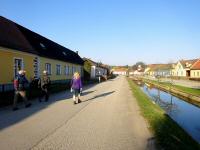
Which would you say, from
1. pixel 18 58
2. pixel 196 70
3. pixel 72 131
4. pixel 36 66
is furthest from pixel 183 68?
pixel 72 131

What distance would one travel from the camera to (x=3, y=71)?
18109 mm

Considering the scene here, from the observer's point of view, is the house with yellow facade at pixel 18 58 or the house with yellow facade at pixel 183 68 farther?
the house with yellow facade at pixel 183 68

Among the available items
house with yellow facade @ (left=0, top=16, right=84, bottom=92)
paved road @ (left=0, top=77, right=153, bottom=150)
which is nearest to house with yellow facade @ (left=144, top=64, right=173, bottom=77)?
house with yellow facade @ (left=0, top=16, right=84, bottom=92)

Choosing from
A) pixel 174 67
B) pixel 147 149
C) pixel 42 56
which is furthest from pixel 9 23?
pixel 174 67

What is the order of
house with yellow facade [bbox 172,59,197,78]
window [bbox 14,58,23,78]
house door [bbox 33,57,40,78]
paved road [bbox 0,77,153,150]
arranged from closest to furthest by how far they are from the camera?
paved road [bbox 0,77,153,150] → window [bbox 14,58,23,78] → house door [bbox 33,57,40,78] → house with yellow facade [bbox 172,59,197,78]

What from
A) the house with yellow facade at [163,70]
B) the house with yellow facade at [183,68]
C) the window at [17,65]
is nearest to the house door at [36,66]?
the window at [17,65]

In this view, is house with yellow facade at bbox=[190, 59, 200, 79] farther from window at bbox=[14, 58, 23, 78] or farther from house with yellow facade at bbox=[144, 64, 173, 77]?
window at bbox=[14, 58, 23, 78]

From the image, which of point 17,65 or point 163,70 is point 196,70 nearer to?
point 163,70

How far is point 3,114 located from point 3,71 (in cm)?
842

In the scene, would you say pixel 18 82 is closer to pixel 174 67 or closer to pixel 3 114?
pixel 3 114

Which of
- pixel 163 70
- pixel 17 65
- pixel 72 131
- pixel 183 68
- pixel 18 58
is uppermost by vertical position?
pixel 183 68

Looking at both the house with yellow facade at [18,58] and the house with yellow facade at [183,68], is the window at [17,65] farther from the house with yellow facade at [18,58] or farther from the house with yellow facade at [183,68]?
the house with yellow facade at [183,68]

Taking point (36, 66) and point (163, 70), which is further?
point (163, 70)

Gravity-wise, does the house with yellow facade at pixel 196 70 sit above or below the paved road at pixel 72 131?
above
